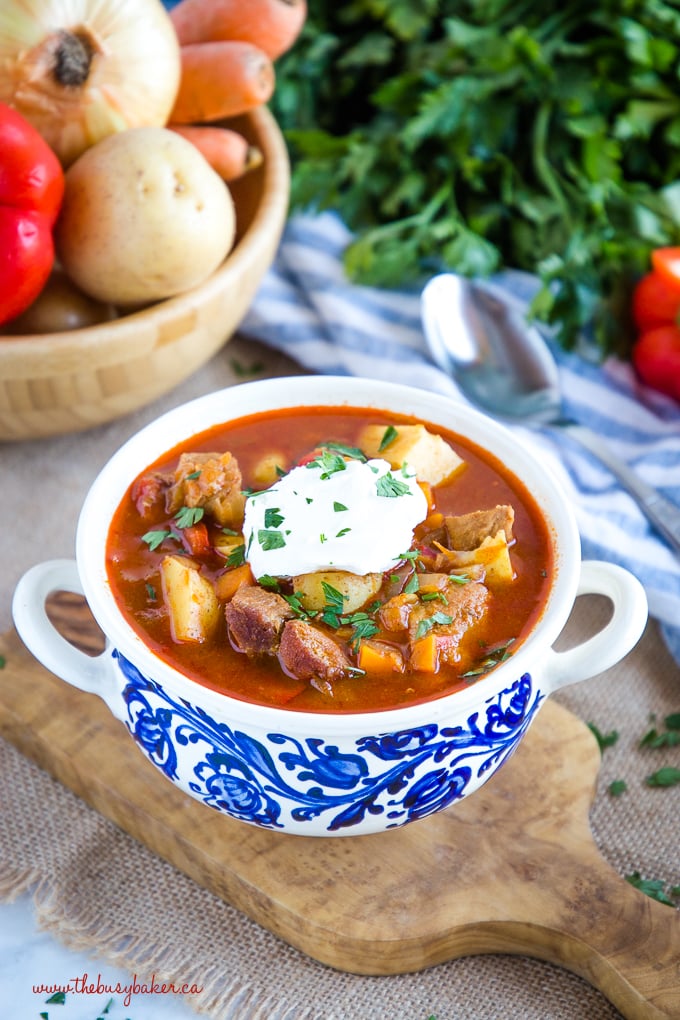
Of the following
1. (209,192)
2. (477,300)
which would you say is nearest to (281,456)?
(209,192)

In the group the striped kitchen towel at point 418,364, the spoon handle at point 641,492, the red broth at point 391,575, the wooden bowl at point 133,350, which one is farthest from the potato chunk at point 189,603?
the spoon handle at point 641,492

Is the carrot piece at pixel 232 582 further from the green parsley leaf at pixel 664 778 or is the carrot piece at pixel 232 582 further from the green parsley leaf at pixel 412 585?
the green parsley leaf at pixel 664 778

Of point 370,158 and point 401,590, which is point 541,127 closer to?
point 370,158

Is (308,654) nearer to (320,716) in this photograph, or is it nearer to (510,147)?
(320,716)

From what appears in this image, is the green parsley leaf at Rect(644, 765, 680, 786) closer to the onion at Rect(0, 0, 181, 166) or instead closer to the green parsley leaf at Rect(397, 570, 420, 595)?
the green parsley leaf at Rect(397, 570, 420, 595)

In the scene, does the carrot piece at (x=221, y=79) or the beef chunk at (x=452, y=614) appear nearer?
the beef chunk at (x=452, y=614)
